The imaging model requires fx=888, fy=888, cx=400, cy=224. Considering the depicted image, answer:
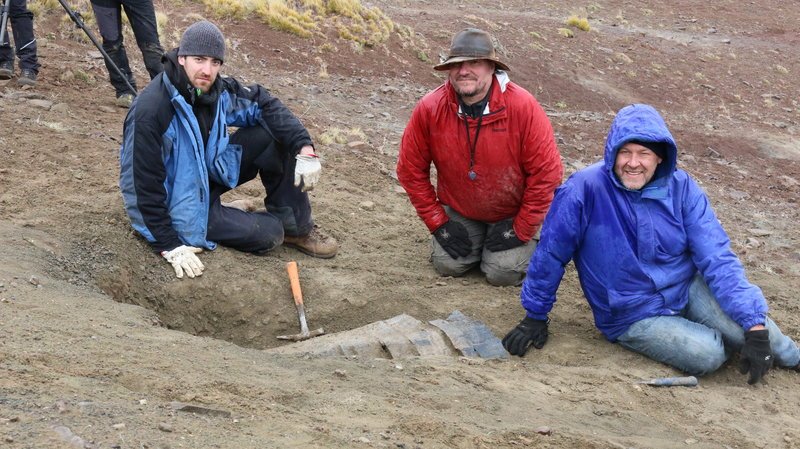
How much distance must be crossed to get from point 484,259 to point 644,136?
6.77 ft

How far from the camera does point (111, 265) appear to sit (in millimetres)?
5312

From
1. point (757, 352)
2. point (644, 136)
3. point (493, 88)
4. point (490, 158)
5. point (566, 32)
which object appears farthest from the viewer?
point (566, 32)

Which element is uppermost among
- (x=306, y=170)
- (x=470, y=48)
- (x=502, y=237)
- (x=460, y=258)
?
(x=470, y=48)

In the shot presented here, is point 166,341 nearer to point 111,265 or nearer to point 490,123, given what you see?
point 111,265

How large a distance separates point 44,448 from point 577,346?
3143 millimetres

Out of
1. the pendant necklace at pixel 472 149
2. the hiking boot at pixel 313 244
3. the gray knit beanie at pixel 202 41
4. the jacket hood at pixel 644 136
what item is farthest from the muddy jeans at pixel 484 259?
the gray knit beanie at pixel 202 41

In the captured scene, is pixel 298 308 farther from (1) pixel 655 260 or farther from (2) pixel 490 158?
(1) pixel 655 260

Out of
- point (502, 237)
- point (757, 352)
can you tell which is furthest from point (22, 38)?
point (757, 352)

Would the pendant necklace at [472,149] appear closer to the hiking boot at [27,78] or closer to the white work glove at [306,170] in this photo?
the white work glove at [306,170]

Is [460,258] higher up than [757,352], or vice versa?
[757,352]

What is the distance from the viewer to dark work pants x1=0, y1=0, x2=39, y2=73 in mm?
8117

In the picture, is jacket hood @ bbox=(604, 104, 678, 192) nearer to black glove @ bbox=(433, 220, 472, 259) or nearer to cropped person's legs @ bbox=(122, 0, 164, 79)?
black glove @ bbox=(433, 220, 472, 259)

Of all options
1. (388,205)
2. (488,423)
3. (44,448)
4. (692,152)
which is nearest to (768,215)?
(692,152)

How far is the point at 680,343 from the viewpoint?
4625mm
